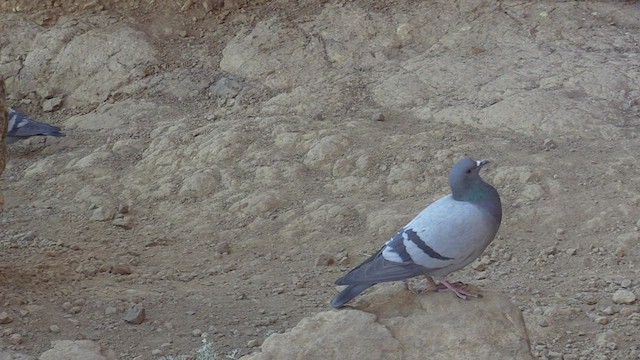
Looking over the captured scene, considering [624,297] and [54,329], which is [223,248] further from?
[624,297]

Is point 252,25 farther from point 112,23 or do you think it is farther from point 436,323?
point 436,323

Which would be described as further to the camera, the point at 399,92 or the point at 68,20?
the point at 68,20

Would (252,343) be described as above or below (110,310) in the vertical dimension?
below

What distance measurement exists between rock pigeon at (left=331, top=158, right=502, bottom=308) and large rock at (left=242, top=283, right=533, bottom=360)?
0.13 m

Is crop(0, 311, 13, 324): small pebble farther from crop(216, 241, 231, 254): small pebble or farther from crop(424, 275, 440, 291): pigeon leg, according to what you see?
crop(424, 275, 440, 291): pigeon leg

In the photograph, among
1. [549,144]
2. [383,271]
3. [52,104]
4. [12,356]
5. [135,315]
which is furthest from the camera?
[52,104]

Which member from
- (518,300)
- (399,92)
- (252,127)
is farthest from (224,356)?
(399,92)

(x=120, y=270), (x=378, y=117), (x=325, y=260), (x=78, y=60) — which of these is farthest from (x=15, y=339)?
(x=78, y=60)

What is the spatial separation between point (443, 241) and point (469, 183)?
27cm

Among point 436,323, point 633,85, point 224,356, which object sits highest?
point 436,323

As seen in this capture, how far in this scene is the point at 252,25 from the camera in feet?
25.4

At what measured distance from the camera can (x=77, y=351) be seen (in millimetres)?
3908

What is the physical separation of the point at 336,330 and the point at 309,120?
11.0ft

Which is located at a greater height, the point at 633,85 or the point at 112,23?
the point at 112,23
